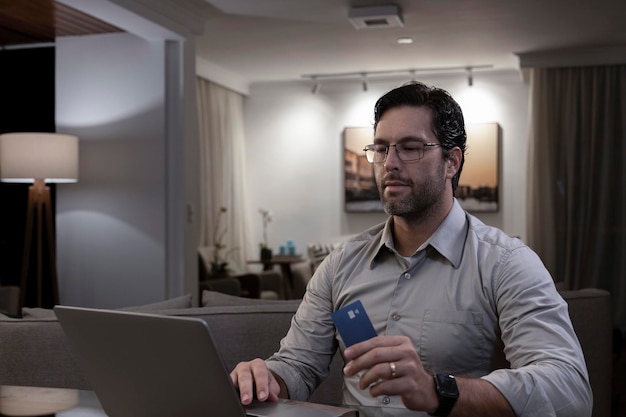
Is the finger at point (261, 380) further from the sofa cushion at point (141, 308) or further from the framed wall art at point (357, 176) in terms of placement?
the framed wall art at point (357, 176)

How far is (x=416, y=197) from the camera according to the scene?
162 centimetres

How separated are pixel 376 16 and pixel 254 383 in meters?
3.95

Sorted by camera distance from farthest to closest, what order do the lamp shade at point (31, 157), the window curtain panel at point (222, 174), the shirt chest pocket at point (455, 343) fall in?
the window curtain panel at point (222, 174) < the lamp shade at point (31, 157) < the shirt chest pocket at point (455, 343)

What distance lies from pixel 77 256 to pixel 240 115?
129 inches

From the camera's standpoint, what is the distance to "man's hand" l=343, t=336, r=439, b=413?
1114mm

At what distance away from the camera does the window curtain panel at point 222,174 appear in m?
7.20

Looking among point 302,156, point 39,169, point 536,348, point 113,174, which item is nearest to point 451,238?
point 536,348

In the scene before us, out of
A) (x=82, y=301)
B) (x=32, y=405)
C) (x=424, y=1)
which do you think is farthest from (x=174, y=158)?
(x=32, y=405)

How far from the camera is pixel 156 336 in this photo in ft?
3.43

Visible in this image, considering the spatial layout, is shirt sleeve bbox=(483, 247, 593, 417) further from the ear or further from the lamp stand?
the lamp stand

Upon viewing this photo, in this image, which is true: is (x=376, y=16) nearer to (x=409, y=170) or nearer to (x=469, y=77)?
(x=469, y=77)

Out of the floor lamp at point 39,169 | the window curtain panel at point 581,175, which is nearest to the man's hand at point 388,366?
the floor lamp at point 39,169

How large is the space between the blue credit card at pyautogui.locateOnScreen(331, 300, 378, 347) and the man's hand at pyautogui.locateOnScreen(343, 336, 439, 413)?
0.04 ft

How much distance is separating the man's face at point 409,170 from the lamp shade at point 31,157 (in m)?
3.29
